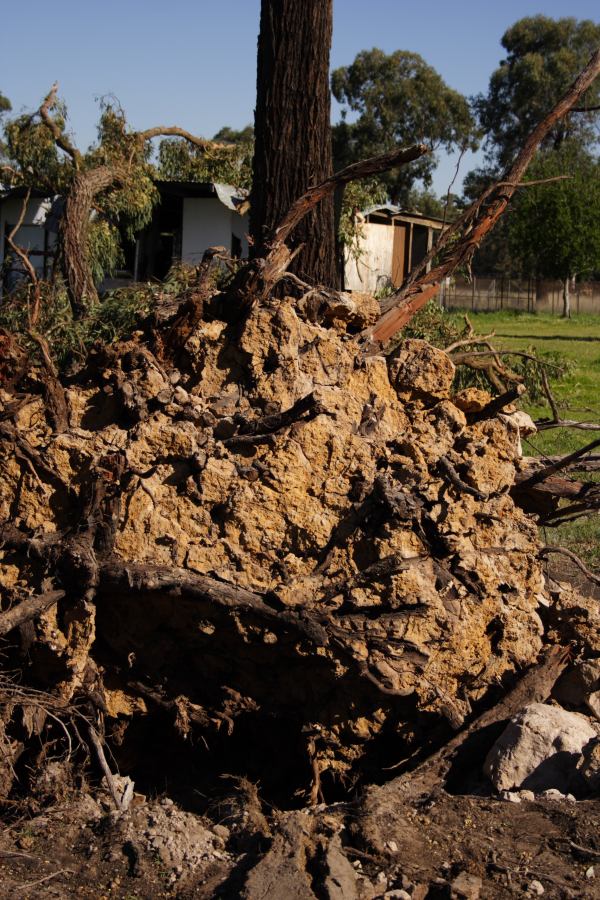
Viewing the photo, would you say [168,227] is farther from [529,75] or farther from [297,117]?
[529,75]

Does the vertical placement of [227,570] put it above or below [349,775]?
above

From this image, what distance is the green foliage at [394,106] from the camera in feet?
169

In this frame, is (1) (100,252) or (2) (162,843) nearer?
(2) (162,843)

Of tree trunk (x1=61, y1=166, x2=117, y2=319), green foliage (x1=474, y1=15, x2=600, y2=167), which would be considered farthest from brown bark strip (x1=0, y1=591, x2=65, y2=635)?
green foliage (x1=474, y1=15, x2=600, y2=167)

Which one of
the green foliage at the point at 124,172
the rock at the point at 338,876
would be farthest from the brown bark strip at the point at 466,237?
the green foliage at the point at 124,172

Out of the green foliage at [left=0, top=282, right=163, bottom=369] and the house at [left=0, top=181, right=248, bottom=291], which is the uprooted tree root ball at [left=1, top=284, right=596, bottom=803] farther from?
the house at [left=0, top=181, right=248, bottom=291]

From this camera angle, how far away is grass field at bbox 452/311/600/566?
24.1 ft

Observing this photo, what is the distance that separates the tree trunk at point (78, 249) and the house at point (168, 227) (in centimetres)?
721

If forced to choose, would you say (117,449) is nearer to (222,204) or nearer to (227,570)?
(227,570)

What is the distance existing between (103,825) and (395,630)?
Answer: 4.49 feet

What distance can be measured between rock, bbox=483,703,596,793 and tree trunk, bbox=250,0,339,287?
335 cm

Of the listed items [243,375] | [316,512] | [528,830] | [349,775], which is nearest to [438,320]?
[243,375]

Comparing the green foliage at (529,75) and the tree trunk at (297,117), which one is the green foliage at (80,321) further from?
the green foliage at (529,75)

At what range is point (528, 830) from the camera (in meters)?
3.56
